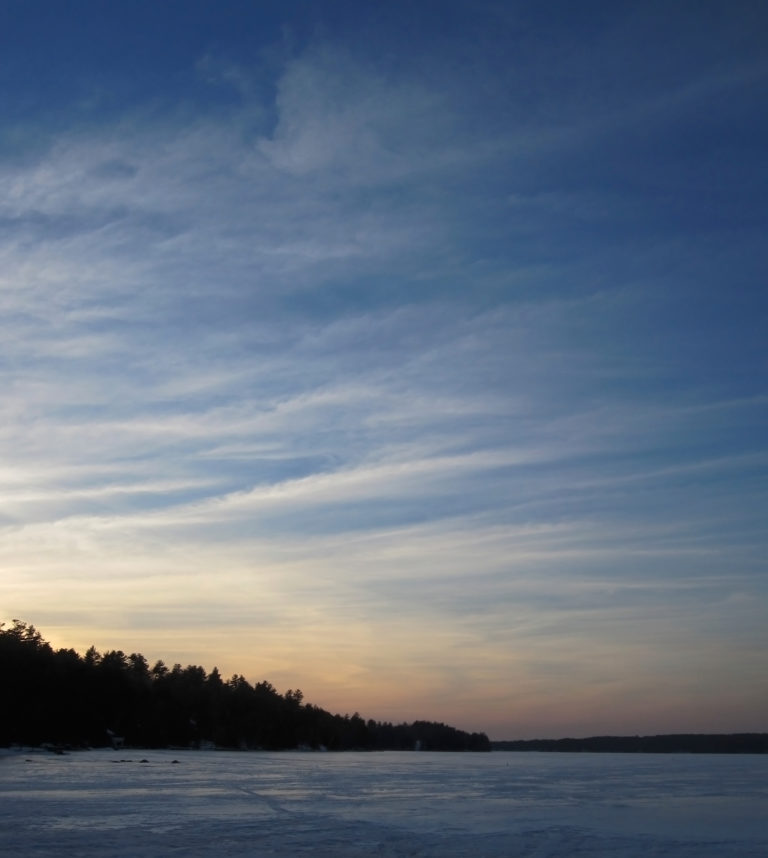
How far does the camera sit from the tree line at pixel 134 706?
99250 mm

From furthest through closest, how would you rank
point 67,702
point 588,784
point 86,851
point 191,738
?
point 191,738 < point 67,702 < point 588,784 < point 86,851

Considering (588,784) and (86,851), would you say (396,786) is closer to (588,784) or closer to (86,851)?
(588,784)

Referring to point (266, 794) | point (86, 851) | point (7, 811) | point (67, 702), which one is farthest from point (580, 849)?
point (67, 702)

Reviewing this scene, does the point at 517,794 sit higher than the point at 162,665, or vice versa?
the point at 162,665

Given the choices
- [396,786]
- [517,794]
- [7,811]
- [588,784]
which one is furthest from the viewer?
[588,784]

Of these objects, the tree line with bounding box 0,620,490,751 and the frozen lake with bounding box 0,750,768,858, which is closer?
the frozen lake with bounding box 0,750,768,858

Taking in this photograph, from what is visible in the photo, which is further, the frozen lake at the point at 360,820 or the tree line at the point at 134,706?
the tree line at the point at 134,706

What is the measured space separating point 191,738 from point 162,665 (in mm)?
15541

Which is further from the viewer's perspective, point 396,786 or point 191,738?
point 191,738

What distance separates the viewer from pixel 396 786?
168 ft

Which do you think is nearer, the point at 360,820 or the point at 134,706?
the point at 360,820

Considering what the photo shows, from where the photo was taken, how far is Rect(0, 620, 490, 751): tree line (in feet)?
326

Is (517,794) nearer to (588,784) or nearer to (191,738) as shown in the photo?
(588,784)

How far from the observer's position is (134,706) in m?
125
